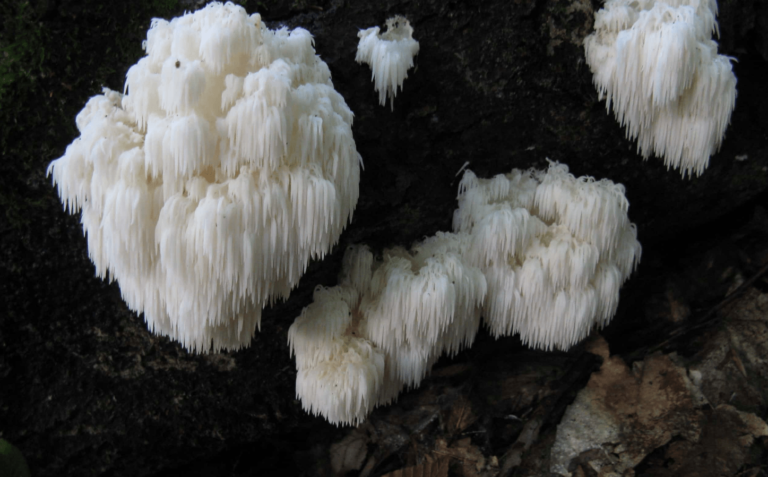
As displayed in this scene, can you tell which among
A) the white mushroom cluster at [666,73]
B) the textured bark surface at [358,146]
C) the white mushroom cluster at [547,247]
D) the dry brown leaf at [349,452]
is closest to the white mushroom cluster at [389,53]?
the textured bark surface at [358,146]

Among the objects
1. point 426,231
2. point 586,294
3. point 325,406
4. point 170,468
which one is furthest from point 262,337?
point 586,294

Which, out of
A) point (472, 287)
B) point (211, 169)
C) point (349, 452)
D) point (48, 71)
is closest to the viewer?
point (211, 169)

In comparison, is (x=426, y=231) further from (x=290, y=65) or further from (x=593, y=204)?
(x=290, y=65)

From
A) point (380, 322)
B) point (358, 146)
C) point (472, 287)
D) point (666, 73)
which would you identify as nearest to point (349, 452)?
point (380, 322)

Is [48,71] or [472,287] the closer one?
[48,71]

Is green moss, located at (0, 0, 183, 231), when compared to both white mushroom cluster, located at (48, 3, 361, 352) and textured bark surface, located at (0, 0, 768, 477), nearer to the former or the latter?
textured bark surface, located at (0, 0, 768, 477)

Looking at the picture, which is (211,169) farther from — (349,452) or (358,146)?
(349,452)
